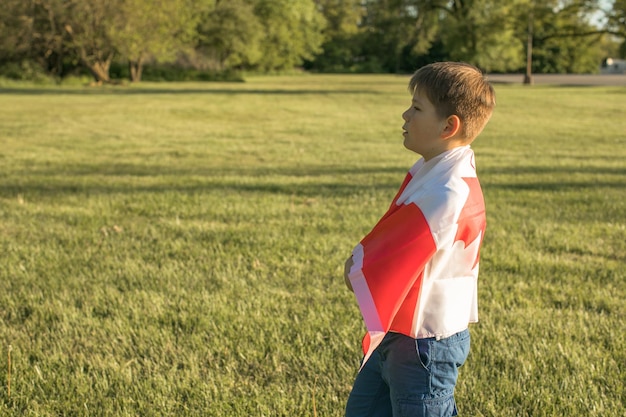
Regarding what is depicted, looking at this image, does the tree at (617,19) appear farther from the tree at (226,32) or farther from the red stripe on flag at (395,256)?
the red stripe on flag at (395,256)

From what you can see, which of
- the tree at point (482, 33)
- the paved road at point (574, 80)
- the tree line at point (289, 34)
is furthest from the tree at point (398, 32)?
the paved road at point (574, 80)

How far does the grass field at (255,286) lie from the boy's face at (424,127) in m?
1.21

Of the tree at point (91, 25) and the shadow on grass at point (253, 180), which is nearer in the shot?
the shadow on grass at point (253, 180)

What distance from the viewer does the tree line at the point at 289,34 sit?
3203 centimetres

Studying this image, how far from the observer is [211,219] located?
4.83 metres

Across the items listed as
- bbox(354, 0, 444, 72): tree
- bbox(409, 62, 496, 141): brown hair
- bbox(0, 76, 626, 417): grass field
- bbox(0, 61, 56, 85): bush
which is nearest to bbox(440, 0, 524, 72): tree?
bbox(354, 0, 444, 72): tree

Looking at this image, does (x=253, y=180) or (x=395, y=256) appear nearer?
(x=395, y=256)

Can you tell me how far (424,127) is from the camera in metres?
1.45

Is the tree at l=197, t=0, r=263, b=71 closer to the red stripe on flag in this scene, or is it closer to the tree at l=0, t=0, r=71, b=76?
the tree at l=0, t=0, r=71, b=76

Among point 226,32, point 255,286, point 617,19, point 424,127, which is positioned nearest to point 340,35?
point 226,32

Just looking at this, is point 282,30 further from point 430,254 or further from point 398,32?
point 430,254

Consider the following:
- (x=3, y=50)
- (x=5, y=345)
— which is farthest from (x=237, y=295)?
(x=3, y=50)

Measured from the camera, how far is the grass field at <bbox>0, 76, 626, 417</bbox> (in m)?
2.34

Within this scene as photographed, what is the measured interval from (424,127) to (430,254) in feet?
1.08
